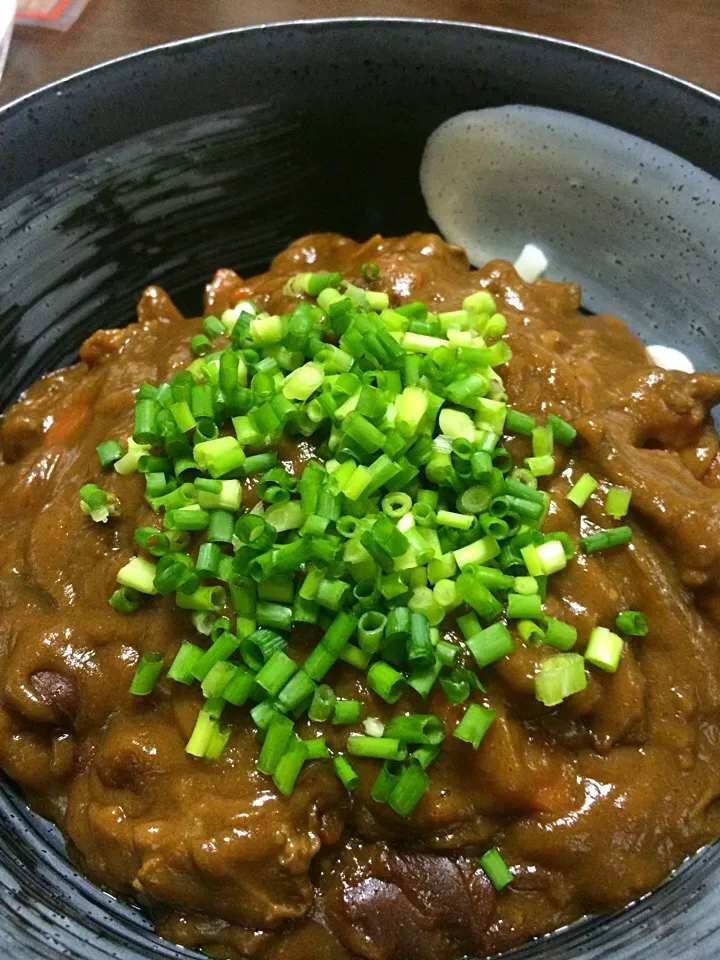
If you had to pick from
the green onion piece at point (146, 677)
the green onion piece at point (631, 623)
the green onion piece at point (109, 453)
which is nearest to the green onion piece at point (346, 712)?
the green onion piece at point (146, 677)

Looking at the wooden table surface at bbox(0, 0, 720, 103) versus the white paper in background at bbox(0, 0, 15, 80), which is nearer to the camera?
the white paper in background at bbox(0, 0, 15, 80)

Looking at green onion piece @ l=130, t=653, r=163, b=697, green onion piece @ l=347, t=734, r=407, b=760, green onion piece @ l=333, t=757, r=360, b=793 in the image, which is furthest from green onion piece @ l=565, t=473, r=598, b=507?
green onion piece @ l=130, t=653, r=163, b=697

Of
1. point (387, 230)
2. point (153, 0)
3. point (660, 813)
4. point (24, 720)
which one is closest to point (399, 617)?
point (660, 813)

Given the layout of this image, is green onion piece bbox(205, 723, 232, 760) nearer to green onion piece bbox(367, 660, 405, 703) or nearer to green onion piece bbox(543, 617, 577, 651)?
green onion piece bbox(367, 660, 405, 703)

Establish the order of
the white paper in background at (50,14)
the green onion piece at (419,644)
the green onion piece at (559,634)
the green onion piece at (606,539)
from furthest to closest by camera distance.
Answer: the white paper in background at (50,14) < the green onion piece at (606,539) < the green onion piece at (559,634) < the green onion piece at (419,644)

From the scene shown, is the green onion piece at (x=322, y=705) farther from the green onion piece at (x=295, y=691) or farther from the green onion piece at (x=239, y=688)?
the green onion piece at (x=239, y=688)

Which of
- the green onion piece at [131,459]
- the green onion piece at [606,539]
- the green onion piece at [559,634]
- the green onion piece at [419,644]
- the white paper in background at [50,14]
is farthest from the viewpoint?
Result: the white paper in background at [50,14]

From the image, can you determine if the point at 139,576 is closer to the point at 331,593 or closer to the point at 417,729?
the point at 331,593
